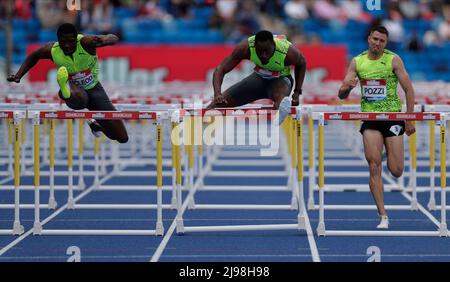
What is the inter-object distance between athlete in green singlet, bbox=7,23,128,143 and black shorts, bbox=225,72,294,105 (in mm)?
1523

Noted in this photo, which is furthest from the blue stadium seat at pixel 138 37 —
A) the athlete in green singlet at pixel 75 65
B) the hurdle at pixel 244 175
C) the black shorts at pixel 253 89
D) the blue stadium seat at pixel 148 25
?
the black shorts at pixel 253 89

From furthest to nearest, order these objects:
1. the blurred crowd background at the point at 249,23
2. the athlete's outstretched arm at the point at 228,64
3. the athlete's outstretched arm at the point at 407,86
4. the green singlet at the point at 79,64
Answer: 1. the blurred crowd background at the point at 249,23
2. the green singlet at the point at 79,64
3. the athlete's outstretched arm at the point at 228,64
4. the athlete's outstretched arm at the point at 407,86

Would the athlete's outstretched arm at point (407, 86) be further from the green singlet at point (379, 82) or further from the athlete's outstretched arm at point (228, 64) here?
the athlete's outstretched arm at point (228, 64)

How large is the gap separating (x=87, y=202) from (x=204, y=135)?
3100mm

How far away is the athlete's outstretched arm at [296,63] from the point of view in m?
11.9

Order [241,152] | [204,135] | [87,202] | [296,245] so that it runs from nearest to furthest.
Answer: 1. [296,245]
2. [87,202]
3. [204,135]
4. [241,152]

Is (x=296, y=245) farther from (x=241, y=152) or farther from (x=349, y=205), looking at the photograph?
(x=241, y=152)

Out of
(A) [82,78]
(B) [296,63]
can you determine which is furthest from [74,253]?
(B) [296,63]

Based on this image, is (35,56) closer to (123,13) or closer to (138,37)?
(138,37)

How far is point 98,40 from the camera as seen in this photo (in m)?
12.0

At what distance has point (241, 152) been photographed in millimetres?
22562

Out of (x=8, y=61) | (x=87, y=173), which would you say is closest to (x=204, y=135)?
(x=87, y=173)

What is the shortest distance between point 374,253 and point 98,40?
4.24 meters

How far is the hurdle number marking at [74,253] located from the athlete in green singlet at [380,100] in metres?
3.15
